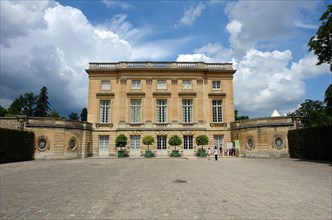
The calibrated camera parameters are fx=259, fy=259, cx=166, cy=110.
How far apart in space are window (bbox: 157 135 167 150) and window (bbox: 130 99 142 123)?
3.26 metres

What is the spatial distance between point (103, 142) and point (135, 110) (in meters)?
5.37

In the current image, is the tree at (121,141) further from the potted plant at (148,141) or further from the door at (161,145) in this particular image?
the door at (161,145)

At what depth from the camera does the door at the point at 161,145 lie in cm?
3038

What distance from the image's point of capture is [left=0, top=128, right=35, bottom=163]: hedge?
1994 cm

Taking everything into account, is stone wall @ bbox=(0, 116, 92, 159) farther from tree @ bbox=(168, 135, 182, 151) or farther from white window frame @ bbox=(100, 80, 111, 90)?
tree @ bbox=(168, 135, 182, 151)

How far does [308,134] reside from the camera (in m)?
22.5

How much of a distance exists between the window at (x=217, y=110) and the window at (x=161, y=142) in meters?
6.60

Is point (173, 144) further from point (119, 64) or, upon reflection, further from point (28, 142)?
point (28, 142)

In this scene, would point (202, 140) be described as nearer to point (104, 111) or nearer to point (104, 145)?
point (104, 145)

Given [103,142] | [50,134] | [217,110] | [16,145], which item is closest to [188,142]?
[217,110]

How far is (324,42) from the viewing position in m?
17.8

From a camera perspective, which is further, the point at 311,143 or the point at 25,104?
the point at 25,104

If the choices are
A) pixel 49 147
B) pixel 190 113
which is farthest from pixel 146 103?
pixel 49 147

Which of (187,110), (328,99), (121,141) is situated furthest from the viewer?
(187,110)
